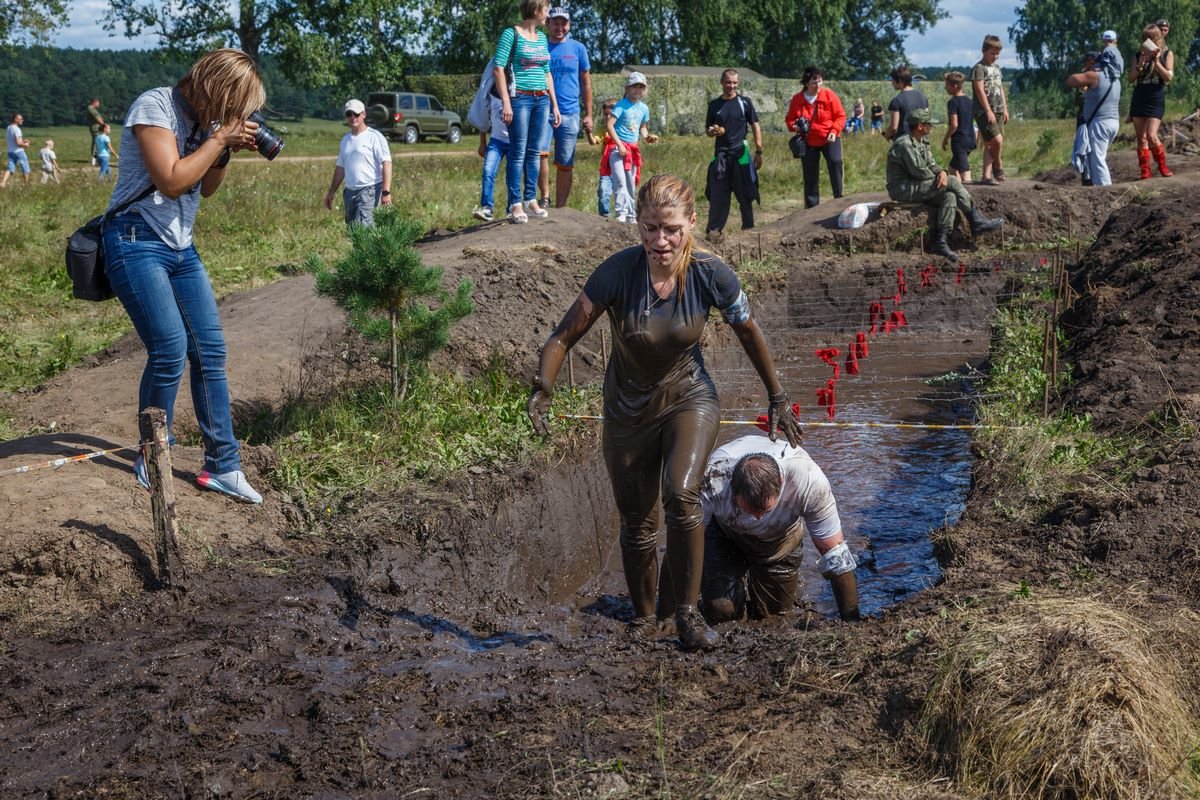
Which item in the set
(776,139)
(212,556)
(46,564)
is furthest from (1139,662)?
→ (776,139)

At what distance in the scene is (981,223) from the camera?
13.6 metres

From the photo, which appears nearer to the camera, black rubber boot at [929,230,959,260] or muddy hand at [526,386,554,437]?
muddy hand at [526,386,554,437]

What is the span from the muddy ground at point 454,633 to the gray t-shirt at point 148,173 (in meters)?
1.31

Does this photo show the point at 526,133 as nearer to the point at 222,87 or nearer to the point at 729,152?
the point at 729,152

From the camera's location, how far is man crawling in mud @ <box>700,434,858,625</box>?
5254 mm

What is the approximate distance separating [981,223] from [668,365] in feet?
32.9

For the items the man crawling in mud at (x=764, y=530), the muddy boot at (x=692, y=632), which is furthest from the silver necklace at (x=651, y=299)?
the muddy boot at (x=692, y=632)

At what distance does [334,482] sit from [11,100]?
3180 inches

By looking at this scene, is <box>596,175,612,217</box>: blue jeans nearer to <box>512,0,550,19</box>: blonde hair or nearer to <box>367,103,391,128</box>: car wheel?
<box>512,0,550,19</box>: blonde hair

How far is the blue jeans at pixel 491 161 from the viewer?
1086 cm

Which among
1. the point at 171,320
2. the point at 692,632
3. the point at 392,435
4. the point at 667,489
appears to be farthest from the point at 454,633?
the point at 392,435

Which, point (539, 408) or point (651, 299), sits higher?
point (651, 299)

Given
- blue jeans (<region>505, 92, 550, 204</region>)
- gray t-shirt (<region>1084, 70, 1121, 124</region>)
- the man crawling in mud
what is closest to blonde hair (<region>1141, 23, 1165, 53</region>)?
gray t-shirt (<region>1084, 70, 1121, 124</region>)

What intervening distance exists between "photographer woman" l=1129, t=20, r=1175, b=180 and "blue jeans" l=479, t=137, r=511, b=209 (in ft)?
25.6
